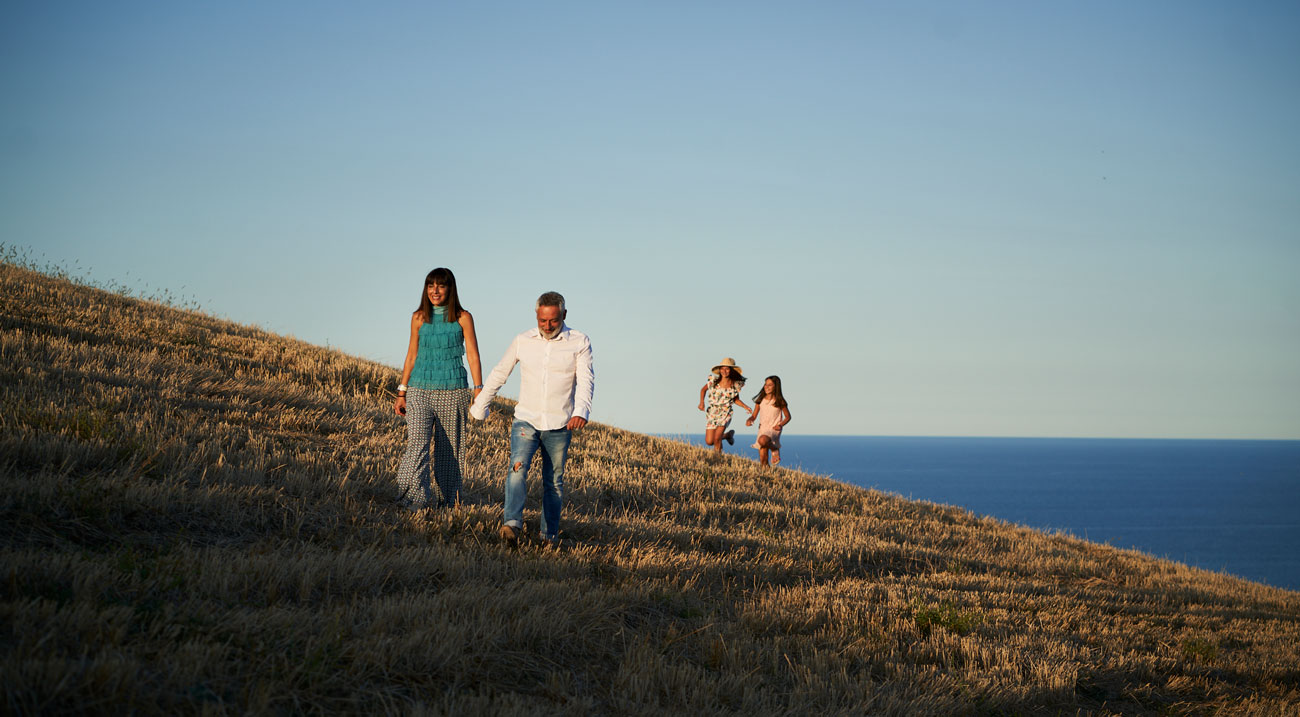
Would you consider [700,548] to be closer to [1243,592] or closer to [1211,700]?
[1211,700]

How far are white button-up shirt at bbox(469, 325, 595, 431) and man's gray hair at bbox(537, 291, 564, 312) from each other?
0.85 ft

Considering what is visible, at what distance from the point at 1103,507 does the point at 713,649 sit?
691 feet

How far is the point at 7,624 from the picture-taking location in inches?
151

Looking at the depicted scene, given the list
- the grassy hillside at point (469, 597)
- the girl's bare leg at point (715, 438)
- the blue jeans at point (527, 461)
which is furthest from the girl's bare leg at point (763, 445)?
the blue jeans at point (527, 461)

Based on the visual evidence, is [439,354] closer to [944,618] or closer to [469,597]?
[469,597]

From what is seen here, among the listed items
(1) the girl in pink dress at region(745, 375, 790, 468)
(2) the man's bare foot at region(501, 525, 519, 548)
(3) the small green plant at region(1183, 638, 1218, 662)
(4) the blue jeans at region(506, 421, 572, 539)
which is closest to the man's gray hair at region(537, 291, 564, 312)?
(4) the blue jeans at region(506, 421, 572, 539)

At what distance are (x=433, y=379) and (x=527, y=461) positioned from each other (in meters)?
1.38

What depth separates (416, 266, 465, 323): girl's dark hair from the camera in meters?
7.64

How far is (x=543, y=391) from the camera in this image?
7004 mm

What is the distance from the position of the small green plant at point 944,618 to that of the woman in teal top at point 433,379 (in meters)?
4.47

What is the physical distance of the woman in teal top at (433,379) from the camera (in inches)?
302

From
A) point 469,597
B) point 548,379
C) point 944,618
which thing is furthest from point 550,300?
point 944,618

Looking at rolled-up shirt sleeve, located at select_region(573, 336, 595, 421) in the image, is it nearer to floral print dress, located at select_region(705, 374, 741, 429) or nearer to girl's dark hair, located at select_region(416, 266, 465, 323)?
girl's dark hair, located at select_region(416, 266, 465, 323)

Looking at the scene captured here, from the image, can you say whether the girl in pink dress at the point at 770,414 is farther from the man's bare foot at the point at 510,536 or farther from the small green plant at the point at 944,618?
the man's bare foot at the point at 510,536
